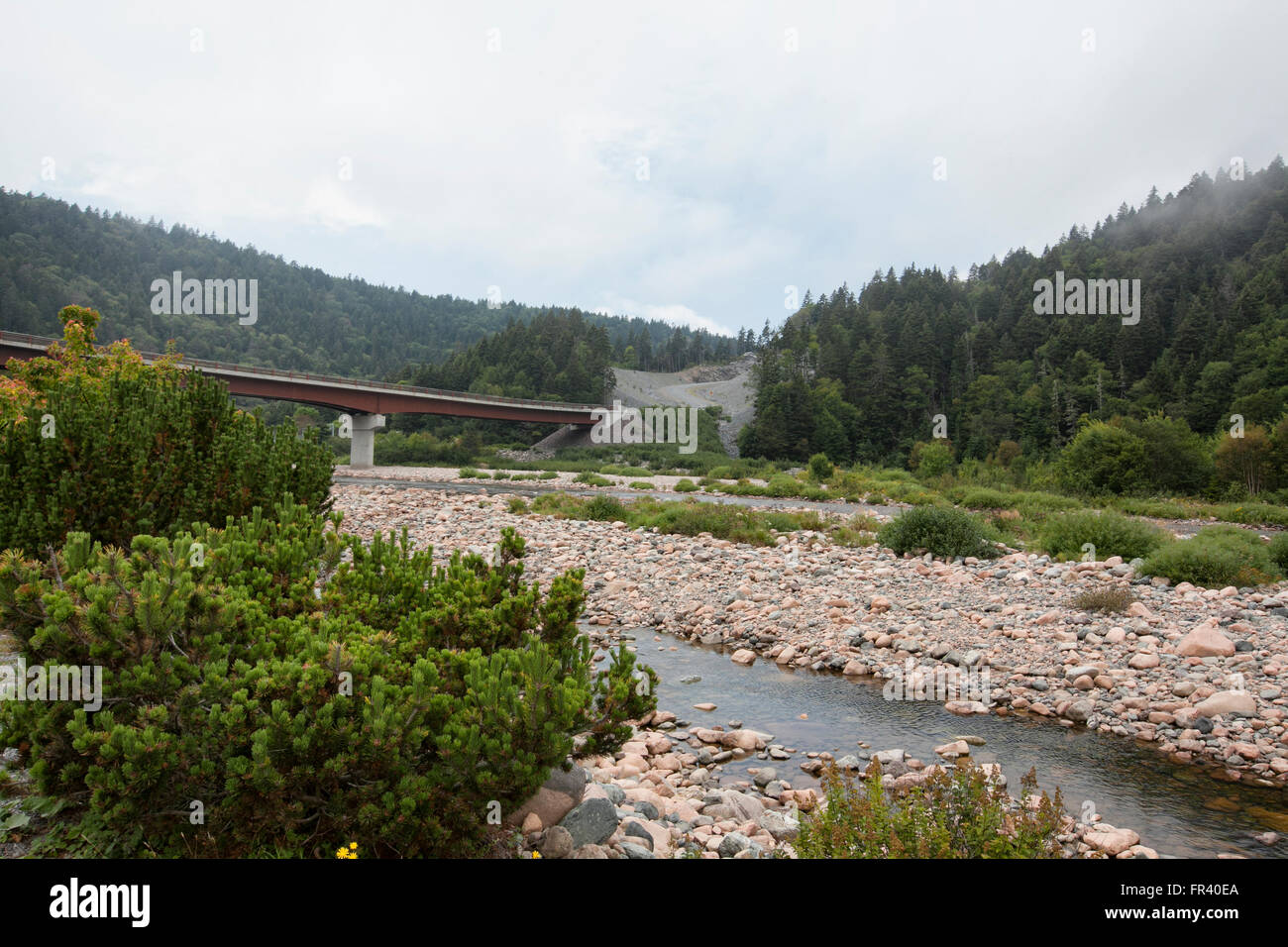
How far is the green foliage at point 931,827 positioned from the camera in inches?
155

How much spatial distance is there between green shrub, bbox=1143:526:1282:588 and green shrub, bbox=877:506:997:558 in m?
3.82

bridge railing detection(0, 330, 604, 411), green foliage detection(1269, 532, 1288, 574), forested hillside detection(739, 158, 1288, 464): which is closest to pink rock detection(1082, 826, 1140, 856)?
green foliage detection(1269, 532, 1288, 574)

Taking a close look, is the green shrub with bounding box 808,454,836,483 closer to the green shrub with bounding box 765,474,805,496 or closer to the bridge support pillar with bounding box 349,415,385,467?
the green shrub with bounding box 765,474,805,496

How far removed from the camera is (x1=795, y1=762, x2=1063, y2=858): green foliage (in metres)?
3.95

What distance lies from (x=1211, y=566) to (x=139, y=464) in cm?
1774

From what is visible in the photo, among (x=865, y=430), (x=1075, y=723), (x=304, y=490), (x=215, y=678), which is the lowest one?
(x=1075, y=723)

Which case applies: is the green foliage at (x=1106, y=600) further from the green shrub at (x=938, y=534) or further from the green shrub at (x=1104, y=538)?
the green shrub at (x=938, y=534)

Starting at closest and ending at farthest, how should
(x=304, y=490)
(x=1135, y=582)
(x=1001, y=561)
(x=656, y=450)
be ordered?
(x=304, y=490) → (x=1135, y=582) → (x=1001, y=561) → (x=656, y=450)

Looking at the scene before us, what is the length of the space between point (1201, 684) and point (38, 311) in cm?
11993

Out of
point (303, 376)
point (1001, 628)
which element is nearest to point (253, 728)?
point (1001, 628)

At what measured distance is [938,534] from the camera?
1809 cm

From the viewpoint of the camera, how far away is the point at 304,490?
9781mm
